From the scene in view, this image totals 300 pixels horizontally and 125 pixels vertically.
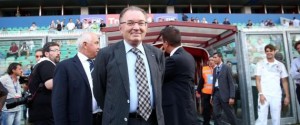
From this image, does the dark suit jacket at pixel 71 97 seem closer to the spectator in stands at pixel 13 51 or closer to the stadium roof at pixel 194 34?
the stadium roof at pixel 194 34

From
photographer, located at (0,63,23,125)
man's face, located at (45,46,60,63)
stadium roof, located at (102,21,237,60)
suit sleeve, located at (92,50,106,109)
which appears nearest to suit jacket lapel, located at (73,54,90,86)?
suit sleeve, located at (92,50,106,109)

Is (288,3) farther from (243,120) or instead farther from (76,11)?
(243,120)

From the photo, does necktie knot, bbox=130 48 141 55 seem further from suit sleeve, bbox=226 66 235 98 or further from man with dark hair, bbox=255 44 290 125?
suit sleeve, bbox=226 66 235 98

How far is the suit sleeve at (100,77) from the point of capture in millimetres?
2139

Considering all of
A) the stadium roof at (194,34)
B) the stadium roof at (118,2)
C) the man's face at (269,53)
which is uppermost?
the stadium roof at (118,2)

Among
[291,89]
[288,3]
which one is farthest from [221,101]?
[288,3]

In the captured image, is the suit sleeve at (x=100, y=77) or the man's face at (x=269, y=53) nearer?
the suit sleeve at (x=100, y=77)

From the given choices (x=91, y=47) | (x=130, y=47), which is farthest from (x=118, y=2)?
(x=130, y=47)

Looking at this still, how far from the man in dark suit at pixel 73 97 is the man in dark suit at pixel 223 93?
3.49m

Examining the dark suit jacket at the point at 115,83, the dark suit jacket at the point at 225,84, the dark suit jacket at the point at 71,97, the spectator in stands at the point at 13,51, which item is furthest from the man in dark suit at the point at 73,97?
the spectator in stands at the point at 13,51

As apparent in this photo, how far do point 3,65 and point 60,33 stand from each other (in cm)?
145

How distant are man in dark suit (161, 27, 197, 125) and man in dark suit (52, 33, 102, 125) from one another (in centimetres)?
100

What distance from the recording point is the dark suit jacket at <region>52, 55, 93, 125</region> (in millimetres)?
2637

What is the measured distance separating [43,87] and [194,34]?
15.6ft
